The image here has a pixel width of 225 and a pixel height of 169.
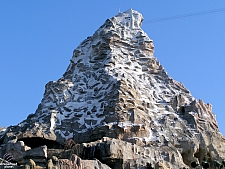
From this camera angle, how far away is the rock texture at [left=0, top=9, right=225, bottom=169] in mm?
39125

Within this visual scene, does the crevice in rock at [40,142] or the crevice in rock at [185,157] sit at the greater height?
the crevice in rock at [40,142]

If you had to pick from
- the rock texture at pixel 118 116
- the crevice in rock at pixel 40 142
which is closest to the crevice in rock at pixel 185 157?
the rock texture at pixel 118 116

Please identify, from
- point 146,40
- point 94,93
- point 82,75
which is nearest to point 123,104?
point 94,93

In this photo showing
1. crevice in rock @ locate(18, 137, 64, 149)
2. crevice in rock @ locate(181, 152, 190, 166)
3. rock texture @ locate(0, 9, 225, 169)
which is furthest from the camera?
crevice in rock @ locate(18, 137, 64, 149)

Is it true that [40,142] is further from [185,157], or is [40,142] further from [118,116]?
[185,157]

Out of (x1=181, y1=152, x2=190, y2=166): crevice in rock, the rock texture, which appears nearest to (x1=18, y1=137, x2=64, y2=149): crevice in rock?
the rock texture

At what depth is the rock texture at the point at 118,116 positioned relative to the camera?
39.1 m

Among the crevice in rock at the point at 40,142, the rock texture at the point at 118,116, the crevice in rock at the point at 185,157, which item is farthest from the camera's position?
the crevice in rock at the point at 40,142

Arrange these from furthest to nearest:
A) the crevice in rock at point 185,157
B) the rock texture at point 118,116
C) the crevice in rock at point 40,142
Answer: the crevice in rock at point 40,142 → the crevice in rock at point 185,157 → the rock texture at point 118,116

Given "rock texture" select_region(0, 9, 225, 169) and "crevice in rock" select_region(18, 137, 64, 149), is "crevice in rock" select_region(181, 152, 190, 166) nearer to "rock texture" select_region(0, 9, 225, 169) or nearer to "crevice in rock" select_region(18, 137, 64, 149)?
"rock texture" select_region(0, 9, 225, 169)

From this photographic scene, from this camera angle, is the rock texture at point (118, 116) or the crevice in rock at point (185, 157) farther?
the crevice in rock at point (185, 157)

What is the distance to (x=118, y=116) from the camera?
43.7m

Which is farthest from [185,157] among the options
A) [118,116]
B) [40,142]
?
[40,142]

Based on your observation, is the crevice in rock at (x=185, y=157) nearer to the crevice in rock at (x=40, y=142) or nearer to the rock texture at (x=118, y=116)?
the rock texture at (x=118, y=116)
